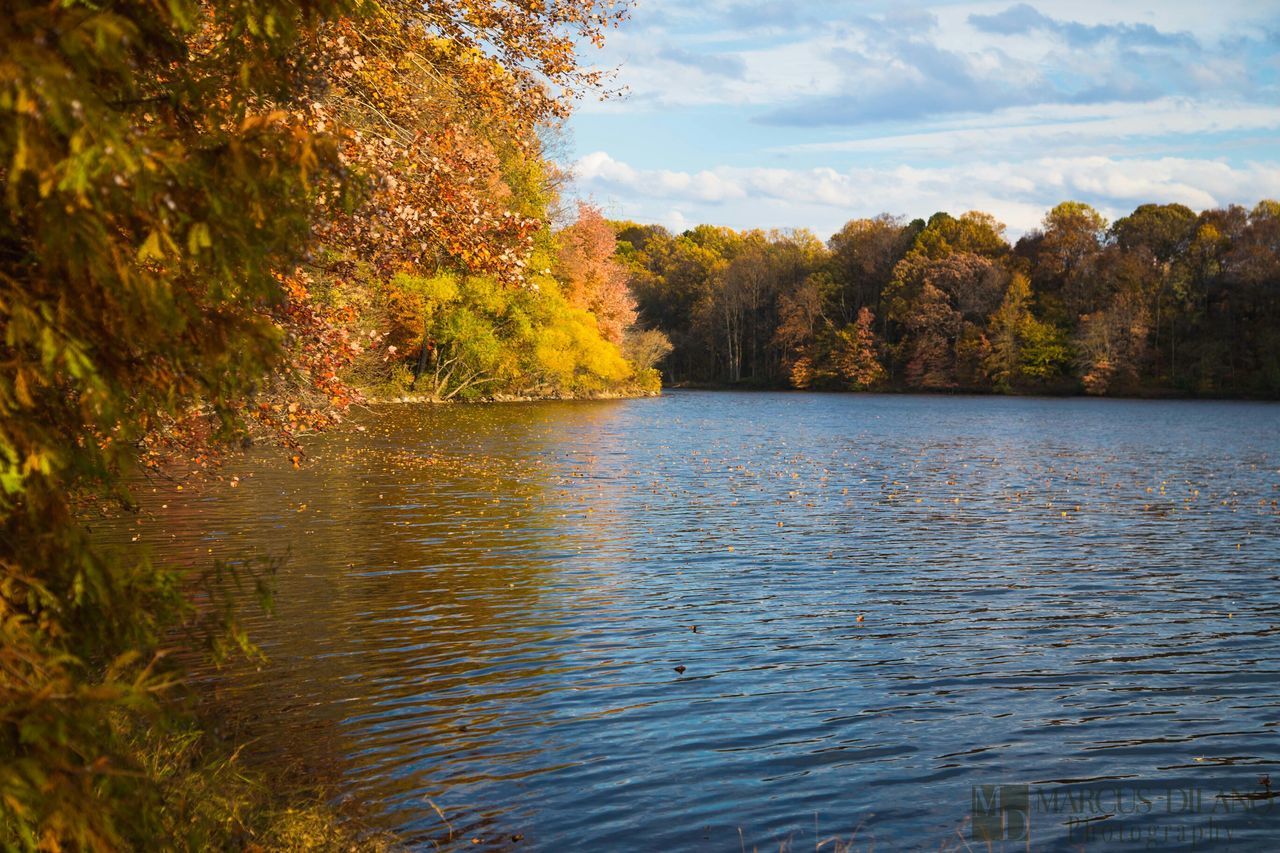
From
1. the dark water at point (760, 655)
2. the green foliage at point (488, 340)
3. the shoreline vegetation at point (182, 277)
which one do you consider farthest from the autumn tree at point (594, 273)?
the shoreline vegetation at point (182, 277)

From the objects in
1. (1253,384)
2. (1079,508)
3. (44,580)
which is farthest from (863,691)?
(1253,384)

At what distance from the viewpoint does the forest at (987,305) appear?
292ft

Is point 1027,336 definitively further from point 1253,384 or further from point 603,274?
point 603,274

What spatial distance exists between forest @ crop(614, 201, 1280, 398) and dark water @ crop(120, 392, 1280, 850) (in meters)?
68.2

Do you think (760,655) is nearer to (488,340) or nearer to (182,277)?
(182,277)

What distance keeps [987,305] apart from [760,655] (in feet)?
311

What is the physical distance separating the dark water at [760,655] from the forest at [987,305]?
224 feet

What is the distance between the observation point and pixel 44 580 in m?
3.97

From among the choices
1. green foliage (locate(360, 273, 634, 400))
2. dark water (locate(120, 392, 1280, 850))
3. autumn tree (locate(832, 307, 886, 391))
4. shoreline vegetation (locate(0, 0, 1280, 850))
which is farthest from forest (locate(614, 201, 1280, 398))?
shoreline vegetation (locate(0, 0, 1280, 850))

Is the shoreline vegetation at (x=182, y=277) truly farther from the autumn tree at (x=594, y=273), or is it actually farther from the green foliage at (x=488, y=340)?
the autumn tree at (x=594, y=273)

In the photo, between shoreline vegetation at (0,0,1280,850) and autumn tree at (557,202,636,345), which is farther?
autumn tree at (557,202,636,345)

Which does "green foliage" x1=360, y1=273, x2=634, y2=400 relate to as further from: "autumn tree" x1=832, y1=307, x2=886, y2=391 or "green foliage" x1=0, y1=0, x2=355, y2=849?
"green foliage" x1=0, y1=0, x2=355, y2=849

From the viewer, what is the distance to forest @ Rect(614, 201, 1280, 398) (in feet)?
292

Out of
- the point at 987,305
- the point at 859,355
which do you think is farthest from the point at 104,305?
the point at 859,355
